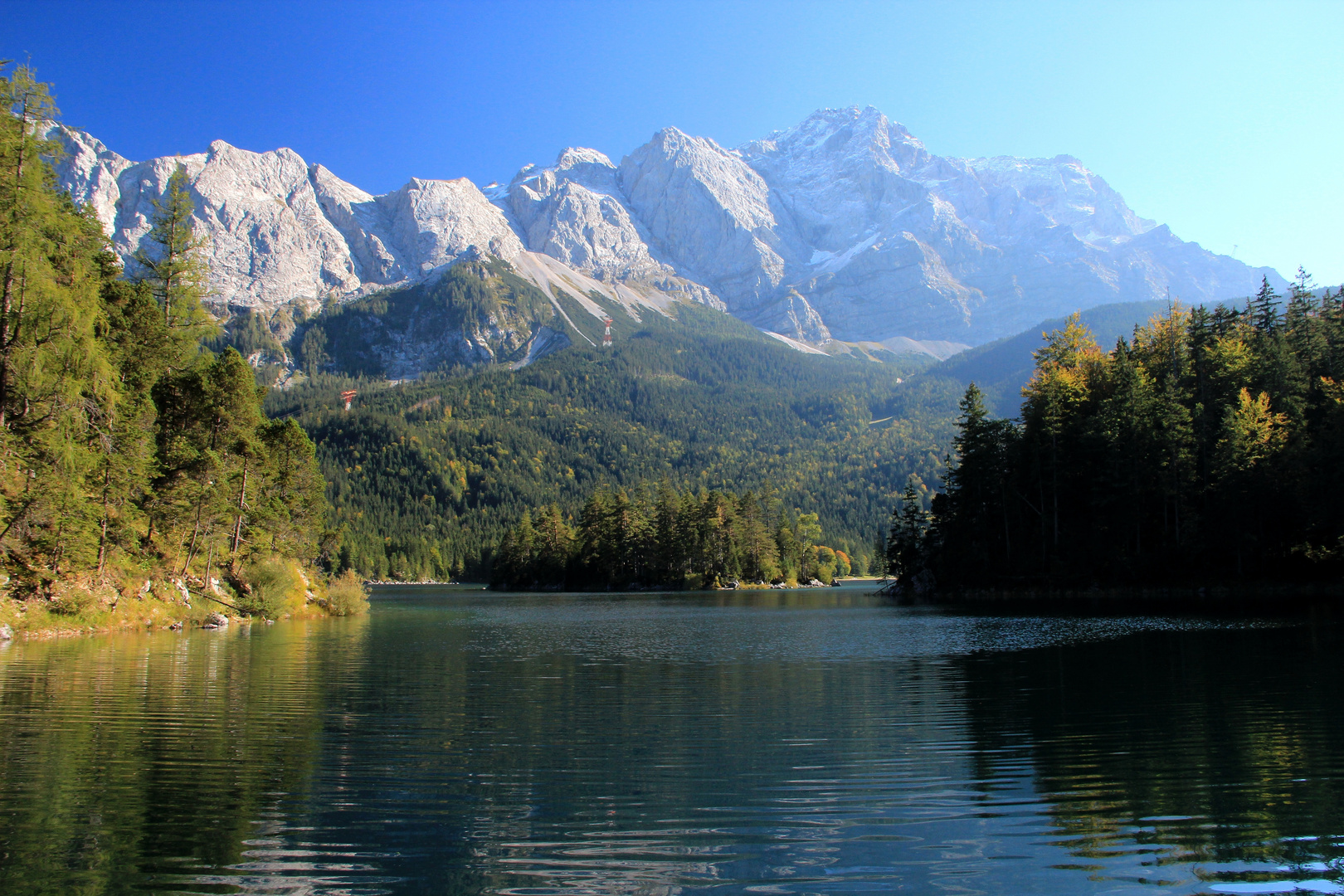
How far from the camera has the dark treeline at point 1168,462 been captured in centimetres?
5497

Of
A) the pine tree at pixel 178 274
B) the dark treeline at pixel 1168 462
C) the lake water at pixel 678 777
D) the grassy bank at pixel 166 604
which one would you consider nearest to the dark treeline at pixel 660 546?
the dark treeline at pixel 1168 462

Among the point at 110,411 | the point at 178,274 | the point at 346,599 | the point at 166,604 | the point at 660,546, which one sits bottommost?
the point at 346,599

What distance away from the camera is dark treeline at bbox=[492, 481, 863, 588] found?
125000 mm

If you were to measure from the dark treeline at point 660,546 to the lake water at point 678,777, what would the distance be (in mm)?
99520

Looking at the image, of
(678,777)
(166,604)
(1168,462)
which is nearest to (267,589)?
(166,604)

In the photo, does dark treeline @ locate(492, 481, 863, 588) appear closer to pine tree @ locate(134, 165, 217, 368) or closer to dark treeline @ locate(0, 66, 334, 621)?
dark treeline @ locate(0, 66, 334, 621)

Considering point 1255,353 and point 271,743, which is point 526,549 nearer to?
point 1255,353

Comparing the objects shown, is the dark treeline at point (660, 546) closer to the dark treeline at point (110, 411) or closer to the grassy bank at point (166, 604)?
the grassy bank at point (166, 604)

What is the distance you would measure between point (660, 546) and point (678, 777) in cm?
11737

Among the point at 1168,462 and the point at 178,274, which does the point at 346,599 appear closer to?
the point at 178,274

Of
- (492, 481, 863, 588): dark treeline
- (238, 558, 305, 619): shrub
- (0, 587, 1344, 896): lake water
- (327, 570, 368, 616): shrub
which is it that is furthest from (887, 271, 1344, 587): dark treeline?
(238, 558, 305, 619): shrub

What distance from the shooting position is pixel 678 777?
11453 millimetres

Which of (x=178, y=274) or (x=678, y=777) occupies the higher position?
(x=178, y=274)

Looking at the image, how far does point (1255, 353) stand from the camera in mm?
62219
